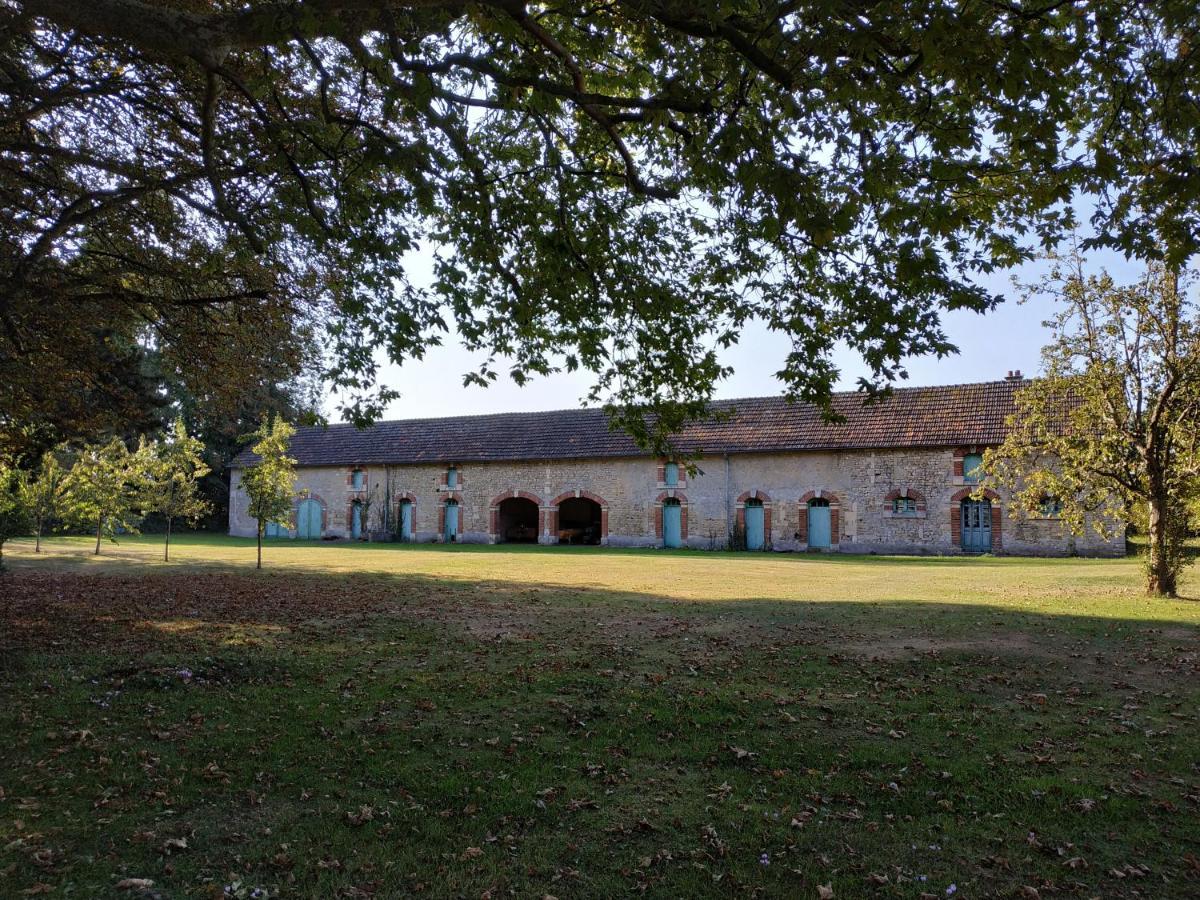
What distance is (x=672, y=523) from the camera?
1244 inches

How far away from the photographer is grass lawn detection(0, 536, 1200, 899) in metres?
3.78

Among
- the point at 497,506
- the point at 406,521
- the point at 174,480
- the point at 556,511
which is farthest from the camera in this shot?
the point at 406,521

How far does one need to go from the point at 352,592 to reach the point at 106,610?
4.12 meters

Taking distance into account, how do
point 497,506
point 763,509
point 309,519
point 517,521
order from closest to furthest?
point 763,509
point 497,506
point 517,521
point 309,519

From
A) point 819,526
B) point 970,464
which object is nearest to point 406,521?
point 819,526

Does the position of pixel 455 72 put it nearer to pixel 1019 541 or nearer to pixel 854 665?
pixel 854 665

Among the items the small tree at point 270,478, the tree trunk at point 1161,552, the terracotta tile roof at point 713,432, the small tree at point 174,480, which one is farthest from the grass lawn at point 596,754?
the terracotta tile roof at point 713,432

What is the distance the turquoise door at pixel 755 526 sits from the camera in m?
30.0

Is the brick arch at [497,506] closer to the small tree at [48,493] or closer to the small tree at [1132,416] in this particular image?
the small tree at [48,493]

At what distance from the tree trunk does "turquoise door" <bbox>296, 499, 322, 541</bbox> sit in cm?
3413

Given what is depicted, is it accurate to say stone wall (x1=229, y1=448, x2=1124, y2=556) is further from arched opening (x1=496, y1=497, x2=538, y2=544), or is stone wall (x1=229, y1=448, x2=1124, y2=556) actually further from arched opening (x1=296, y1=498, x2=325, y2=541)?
arched opening (x1=496, y1=497, x2=538, y2=544)

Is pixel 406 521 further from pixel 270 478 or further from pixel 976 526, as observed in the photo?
pixel 976 526

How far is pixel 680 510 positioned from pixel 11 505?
22.3 metres

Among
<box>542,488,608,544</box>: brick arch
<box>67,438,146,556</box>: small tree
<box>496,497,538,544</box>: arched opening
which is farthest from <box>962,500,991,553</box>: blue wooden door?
<box>67,438,146,556</box>: small tree
